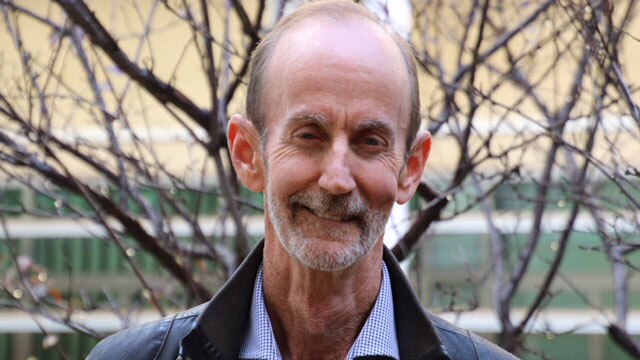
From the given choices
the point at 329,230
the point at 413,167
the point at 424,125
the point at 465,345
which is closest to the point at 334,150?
the point at 329,230

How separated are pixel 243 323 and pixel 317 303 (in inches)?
7.6

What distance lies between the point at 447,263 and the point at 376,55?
8814 mm

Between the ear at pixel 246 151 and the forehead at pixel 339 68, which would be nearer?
the forehead at pixel 339 68

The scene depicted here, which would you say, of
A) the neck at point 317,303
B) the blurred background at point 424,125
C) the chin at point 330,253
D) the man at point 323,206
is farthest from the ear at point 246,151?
the blurred background at point 424,125

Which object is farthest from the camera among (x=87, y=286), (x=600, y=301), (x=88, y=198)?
(x=87, y=286)

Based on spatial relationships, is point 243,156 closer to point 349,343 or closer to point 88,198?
point 349,343

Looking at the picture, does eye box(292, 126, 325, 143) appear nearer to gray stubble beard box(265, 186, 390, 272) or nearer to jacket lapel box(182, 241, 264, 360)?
gray stubble beard box(265, 186, 390, 272)

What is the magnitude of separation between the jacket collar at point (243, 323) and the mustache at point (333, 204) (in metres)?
0.31

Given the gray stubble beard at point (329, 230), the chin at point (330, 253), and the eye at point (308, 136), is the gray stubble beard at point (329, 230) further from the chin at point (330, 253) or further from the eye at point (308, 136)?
the eye at point (308, 136)

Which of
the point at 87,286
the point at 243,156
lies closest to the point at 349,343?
the point at 243,156

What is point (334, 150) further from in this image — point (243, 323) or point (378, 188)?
point (243, 323)

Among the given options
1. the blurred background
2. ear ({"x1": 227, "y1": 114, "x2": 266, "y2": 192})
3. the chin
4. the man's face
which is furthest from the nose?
the blurred background

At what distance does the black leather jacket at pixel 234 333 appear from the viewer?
304 centimetres

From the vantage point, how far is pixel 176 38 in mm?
11391
